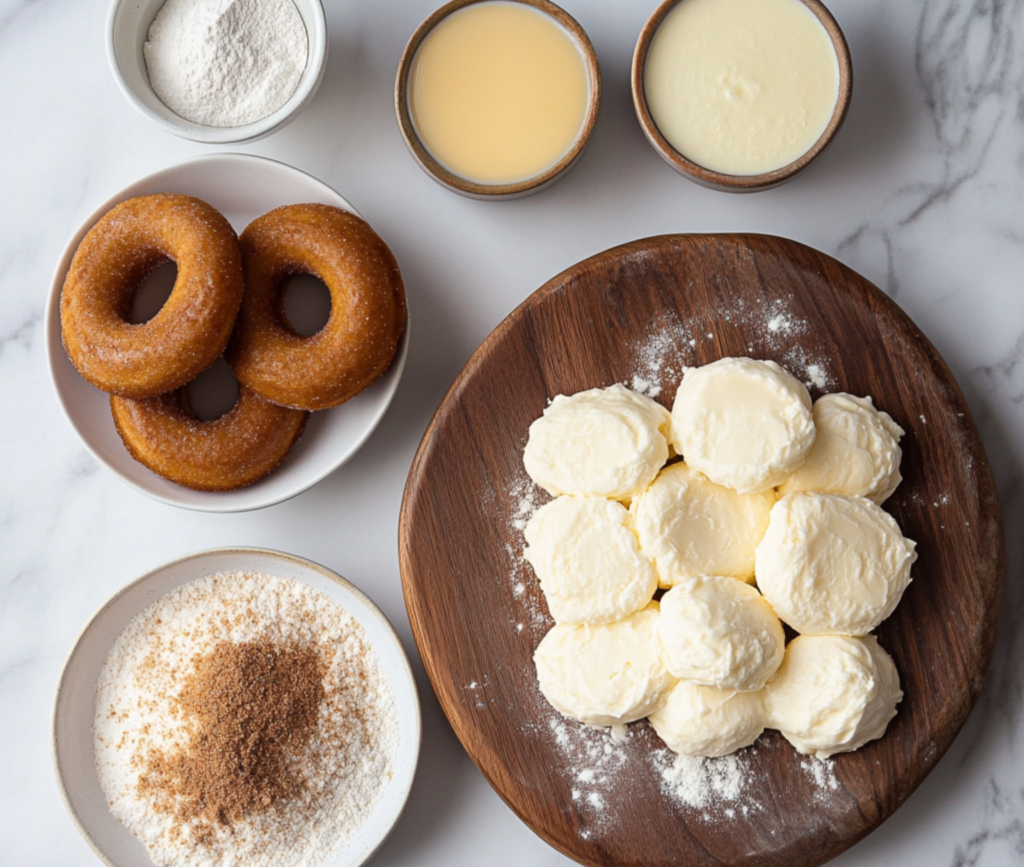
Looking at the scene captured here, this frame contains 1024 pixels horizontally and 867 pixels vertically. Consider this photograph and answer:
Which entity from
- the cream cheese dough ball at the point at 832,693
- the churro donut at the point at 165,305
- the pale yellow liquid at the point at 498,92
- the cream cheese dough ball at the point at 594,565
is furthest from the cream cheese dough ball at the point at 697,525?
the churro donut at the point at 165,305

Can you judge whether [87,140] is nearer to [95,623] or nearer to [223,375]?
[223,375]

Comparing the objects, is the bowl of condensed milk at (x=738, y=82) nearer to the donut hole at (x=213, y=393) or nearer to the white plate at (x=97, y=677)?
the donut hole at (x=213, y=393)

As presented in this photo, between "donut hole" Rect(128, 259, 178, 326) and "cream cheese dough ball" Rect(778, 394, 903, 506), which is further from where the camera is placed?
"donut hole" Rect(128, 259, 178, 326)

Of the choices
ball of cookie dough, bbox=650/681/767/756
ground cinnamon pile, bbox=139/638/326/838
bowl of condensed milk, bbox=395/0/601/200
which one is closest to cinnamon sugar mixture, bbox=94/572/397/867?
ground cinnamon pile, bbox=139/638/326/838

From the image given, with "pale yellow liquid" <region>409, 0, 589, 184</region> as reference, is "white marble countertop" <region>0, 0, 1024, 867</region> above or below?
below

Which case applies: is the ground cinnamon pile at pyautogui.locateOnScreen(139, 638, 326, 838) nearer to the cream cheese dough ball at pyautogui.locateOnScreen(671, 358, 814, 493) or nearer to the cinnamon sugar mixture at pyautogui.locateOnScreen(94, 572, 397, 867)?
the cinnamon sugar mixture at pyautogui.locateOnScreen(94, 572, 397, 867)

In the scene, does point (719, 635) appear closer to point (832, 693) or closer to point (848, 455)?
point (832, 693)
